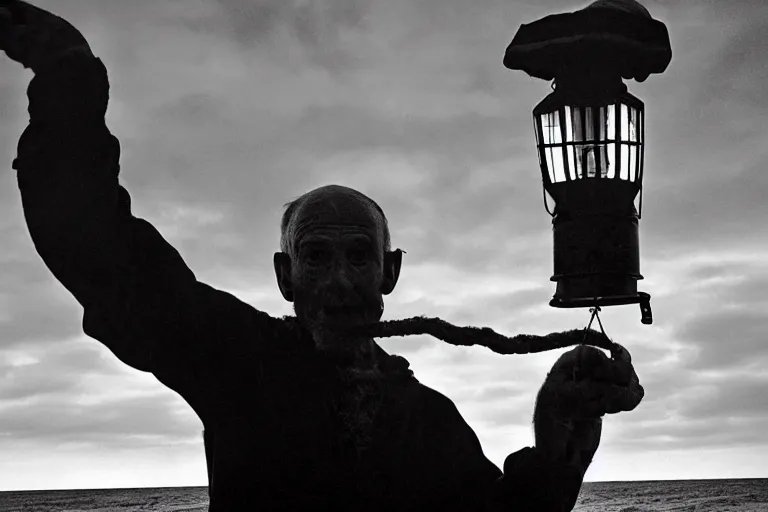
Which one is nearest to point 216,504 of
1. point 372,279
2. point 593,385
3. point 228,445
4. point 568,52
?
point 228,445

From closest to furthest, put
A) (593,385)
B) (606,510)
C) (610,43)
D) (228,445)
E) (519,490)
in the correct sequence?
(593,385)
(610,43)
(519,490)
(228,445)
(606,510)

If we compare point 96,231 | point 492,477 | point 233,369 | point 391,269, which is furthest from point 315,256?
point 492,477

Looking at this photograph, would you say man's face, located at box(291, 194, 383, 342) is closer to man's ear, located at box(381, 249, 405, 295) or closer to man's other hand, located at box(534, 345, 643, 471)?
man's ear, located at box(381, 249, 405, 295)

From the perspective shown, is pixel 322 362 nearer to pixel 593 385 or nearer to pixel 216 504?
pixel 216 504

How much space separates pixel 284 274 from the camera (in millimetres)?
3293

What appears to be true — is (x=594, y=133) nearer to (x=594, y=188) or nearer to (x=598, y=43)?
(x=594, y=188)

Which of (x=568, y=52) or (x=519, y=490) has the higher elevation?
(x=568, y=52)

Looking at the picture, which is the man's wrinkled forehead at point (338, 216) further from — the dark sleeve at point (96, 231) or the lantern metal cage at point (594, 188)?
the lantern metal cage at point (594, 188)

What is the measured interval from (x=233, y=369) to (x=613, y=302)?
1335 mm

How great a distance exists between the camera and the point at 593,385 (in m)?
2.49

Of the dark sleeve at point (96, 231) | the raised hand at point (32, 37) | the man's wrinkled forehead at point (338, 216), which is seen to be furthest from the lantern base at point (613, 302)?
the raised hand at point (32, 37)

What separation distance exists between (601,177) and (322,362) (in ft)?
3.82

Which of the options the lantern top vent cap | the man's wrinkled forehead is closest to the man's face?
the man's wrinkled forehead

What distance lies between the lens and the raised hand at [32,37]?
2672mm
